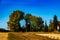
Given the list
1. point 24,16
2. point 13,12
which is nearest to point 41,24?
point 24,16

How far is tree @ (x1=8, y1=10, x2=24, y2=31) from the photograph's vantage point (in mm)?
54463

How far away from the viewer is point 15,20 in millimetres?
56656

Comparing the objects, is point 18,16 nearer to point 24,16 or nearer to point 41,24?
point 24,16

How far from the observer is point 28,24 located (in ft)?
187

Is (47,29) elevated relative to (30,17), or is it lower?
lower

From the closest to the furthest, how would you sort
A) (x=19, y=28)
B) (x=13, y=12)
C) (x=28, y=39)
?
(x=28, y=39) → (x=19, y=28) → (x=13, y=12)

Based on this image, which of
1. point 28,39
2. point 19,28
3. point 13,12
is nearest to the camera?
point 28,39

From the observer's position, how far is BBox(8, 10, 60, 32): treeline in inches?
2146

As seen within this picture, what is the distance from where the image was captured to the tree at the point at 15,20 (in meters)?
54.5

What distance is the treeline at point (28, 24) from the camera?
54.5 meters

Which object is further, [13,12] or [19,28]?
[13,12]

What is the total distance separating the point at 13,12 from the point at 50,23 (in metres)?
13.3

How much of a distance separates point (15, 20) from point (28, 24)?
177 inches

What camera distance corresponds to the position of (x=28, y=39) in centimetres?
2111
